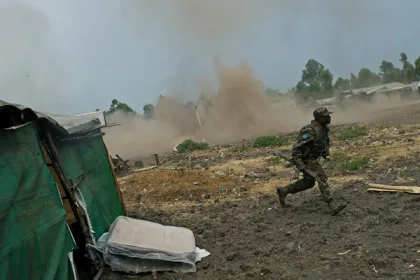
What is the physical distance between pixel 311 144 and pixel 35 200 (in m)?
4.76

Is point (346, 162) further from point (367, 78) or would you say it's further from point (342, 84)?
point (367, 78)

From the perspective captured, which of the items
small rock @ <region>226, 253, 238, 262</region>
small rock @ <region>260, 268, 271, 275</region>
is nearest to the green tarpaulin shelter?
small rock @ <region>226, 253, 238, 262</region>

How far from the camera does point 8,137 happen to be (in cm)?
375

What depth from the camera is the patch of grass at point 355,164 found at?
10.6 m

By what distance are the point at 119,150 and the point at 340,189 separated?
24.2m

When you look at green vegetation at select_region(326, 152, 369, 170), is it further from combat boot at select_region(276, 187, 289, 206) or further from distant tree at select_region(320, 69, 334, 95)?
distant tree at select_region(320, 69, 334, 95)

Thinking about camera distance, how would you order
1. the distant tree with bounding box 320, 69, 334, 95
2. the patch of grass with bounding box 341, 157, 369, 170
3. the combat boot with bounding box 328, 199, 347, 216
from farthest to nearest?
the distant tree with bounding box 320, 69, 334, 95 < the patch of grass with bounding box 341, 157, 369, 170 < the combat boot with bounding box 328, 199, 347, 216

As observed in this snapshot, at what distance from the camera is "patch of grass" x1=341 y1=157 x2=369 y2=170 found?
10.6 meters

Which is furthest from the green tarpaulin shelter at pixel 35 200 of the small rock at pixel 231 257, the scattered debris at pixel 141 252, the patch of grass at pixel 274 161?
the patch of grass at pixel 274 161

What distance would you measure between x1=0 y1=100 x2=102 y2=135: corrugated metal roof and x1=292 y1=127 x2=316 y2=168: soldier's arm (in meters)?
3.46

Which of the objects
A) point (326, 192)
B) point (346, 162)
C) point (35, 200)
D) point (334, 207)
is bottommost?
point (346, 162)

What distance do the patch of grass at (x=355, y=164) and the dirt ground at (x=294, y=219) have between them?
4 cm

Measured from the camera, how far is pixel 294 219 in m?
7.01

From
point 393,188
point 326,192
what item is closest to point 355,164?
point 393,188
